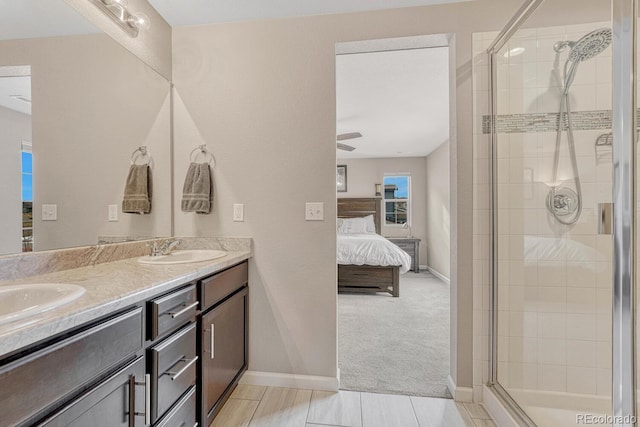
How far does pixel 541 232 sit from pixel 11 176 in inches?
97.6

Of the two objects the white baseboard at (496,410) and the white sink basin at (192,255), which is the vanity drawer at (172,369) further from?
the white baseboard at (496,410)

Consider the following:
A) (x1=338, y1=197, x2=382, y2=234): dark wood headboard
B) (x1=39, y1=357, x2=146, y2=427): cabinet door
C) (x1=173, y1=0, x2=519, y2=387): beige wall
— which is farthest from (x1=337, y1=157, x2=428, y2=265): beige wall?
(x1=39, y1=357, x2=146, y2=427): cabinet door

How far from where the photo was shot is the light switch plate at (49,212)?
1301 mm

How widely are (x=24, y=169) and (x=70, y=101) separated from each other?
0.41 meters

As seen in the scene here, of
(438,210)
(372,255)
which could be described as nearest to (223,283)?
(372,255)

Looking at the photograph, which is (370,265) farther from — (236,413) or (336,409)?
(236,413)

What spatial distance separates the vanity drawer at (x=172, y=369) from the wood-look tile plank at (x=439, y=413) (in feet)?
4.17

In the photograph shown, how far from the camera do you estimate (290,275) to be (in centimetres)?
197

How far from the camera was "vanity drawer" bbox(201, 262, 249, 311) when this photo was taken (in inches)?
56.6

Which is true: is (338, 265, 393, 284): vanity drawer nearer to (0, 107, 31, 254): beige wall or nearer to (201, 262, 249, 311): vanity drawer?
(201, 262, 249, 311): vanity drawer

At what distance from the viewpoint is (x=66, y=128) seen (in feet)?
4.57

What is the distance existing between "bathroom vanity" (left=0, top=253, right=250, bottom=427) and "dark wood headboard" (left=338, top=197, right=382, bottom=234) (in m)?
4.58

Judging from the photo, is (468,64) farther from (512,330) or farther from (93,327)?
(93,327)

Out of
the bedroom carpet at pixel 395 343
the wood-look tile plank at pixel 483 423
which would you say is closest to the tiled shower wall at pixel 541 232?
the wood-look tile plank at pixel 483 423
